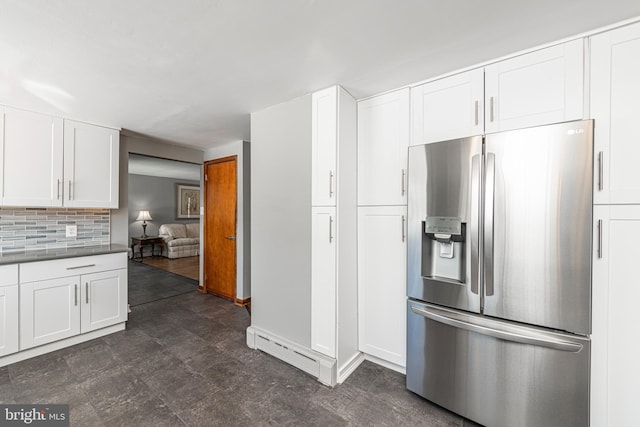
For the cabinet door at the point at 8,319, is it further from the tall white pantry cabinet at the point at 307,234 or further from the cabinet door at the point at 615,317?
the cabinet door at the point at 615,317

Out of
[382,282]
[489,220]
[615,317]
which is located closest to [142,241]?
[382,282]

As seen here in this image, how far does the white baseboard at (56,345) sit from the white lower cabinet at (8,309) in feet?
0.28

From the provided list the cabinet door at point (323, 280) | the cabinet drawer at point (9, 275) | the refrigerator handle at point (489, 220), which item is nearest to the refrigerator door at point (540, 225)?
the refrigerator handle at point (489, 220)

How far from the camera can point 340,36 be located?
1488mm

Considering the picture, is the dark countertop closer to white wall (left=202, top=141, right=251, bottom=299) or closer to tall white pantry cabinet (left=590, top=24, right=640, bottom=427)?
white wall (left=202, top=141, right=251, bottom=299)

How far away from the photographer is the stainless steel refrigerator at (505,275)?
138 cm

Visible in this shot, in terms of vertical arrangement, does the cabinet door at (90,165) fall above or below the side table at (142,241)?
above

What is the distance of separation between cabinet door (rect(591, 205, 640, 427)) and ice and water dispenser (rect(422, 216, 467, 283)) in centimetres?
65

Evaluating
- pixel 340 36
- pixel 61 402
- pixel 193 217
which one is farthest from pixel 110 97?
pixel 193 217

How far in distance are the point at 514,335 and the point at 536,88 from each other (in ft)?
4.80

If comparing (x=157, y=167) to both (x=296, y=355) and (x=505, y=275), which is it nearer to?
(x=296, y=355)

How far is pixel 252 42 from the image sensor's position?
154 cm

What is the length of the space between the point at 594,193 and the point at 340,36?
165cm

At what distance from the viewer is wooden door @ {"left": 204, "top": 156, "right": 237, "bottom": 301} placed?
3.88 m
